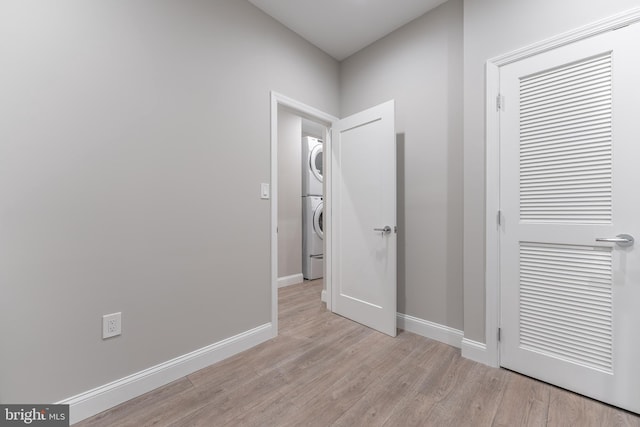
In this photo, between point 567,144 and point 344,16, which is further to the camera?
point 344,16

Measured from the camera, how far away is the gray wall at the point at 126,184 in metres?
1.24

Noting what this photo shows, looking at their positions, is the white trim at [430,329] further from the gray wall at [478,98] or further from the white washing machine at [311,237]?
the white washing machine at [311,237]

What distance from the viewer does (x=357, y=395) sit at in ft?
5.06

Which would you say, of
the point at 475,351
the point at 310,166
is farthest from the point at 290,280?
the point at 475,351

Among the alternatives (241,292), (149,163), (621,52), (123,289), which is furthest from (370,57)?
(123,289)

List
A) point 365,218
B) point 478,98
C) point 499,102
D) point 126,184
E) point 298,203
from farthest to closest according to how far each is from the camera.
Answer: point 298,203 < point 365,218 < point 478,98 < point 499,102 < point 126,184

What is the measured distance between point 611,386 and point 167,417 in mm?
2307

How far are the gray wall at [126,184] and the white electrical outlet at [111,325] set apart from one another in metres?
0.03

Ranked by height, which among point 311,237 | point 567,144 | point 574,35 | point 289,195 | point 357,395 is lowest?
point 357,395

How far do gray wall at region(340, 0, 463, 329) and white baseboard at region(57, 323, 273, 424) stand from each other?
4.62 ft

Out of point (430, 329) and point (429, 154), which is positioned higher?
point (429, 154)

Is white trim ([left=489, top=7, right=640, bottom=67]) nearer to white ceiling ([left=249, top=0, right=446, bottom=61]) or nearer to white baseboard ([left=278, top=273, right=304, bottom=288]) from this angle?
white ceiling ([left=249, top=0, right=446, bottom=61])

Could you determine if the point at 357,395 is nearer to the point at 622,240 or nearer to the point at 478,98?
the point at 622,240

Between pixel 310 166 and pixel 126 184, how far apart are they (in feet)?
9.27
